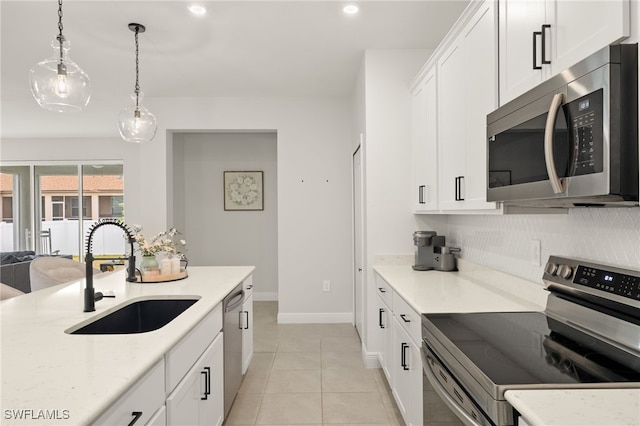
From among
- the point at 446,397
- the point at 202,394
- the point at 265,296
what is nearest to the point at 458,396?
the point at 446,397

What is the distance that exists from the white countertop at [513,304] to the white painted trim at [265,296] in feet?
9.84

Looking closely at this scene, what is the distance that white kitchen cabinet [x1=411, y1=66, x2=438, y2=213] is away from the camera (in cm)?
269

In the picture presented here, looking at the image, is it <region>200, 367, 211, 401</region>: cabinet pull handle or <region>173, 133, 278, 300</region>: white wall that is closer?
<region>200, 367, 211, 401</region>: cabinet pull handle

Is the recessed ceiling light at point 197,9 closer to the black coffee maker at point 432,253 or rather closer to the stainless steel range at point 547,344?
the black coffee maker at point 432,253

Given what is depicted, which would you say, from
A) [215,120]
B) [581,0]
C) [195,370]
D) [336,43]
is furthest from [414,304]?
[215,120]

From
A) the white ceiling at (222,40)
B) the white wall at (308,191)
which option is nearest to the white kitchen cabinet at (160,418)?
the white ceiling at (222,40)

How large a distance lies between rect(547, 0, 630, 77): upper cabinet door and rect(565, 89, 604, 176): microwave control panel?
0.54ft

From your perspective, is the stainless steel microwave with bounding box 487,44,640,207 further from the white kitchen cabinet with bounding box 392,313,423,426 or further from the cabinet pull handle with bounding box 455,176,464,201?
the white kitchen cabinet with bounding box 392,313,423,426

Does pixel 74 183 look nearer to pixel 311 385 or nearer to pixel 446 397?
pixel 311 385

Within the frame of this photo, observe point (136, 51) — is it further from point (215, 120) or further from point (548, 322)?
point (548, 322)

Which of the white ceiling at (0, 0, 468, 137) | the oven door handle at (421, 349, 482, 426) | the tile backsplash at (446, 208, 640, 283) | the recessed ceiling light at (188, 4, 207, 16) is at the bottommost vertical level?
the oven door handle at (421, 349, 482, 426)

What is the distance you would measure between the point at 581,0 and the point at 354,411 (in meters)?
2.45

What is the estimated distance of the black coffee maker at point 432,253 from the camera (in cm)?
295

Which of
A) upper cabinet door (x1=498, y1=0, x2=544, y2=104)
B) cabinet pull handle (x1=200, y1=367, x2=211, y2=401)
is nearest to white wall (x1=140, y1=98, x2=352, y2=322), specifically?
cabinet pull handle (x1=200, y1=367, x2=211, y2=401)
